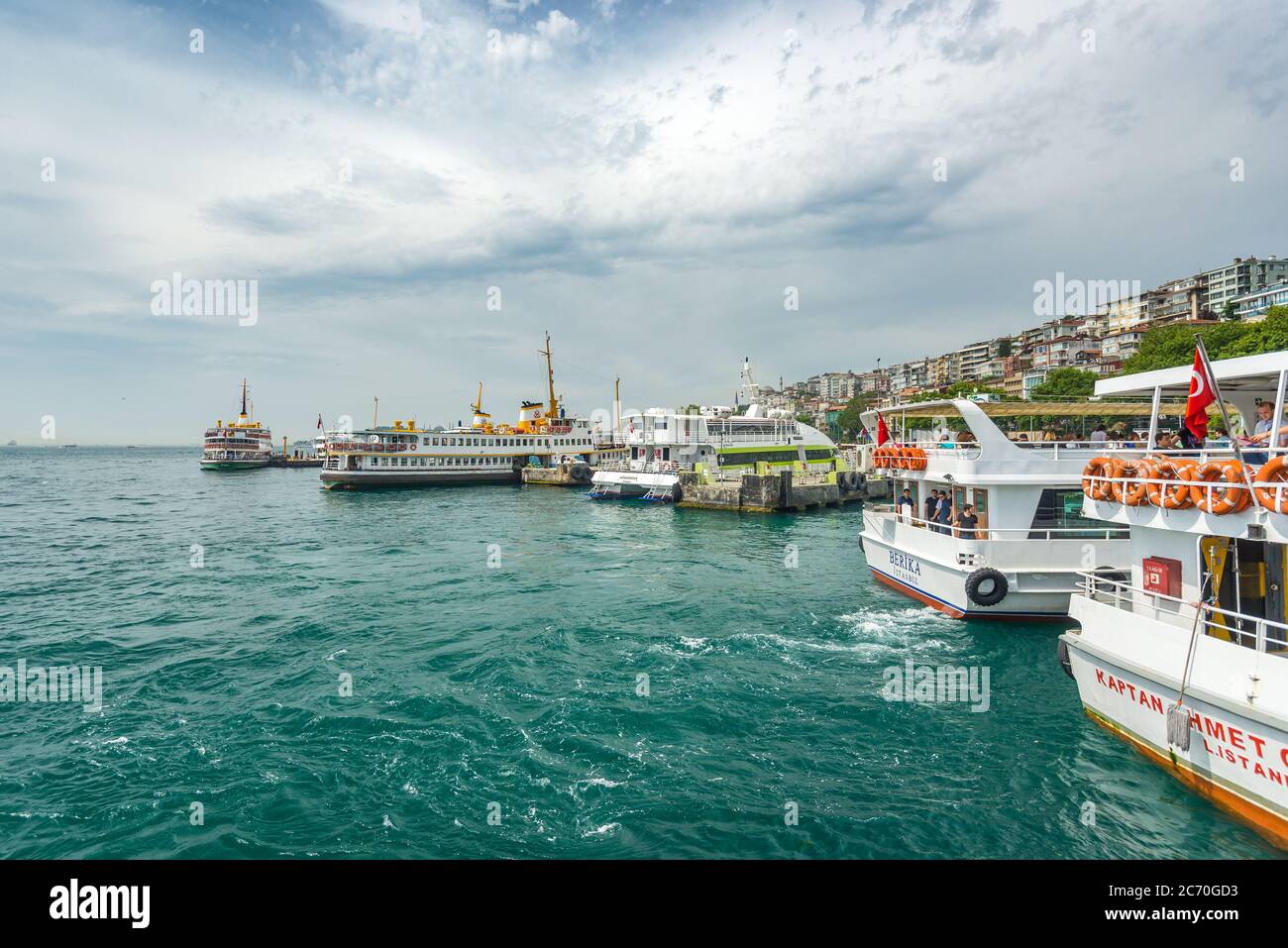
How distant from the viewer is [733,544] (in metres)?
29.5

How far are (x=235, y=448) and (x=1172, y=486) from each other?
108 m

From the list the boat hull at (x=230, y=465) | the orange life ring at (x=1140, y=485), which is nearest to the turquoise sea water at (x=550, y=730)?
the orange life ring at (x=1140, y=485)

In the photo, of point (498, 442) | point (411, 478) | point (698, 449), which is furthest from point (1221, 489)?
point (498, 442)

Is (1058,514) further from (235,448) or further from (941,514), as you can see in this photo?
(235,448)

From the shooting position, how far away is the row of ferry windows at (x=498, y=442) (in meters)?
67.8

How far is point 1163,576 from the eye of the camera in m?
9.64

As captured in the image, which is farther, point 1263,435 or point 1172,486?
point 1263,435

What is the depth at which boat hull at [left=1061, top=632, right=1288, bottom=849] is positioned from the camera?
699cm

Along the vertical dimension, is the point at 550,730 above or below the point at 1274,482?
below

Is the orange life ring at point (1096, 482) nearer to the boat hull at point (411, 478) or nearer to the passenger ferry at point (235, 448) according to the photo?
the boat hull at point (411, 478)

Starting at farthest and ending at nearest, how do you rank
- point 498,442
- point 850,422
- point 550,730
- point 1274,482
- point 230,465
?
point 850,422 → point 230,465 → point 498,442 → point 550,730 → point 1274,482

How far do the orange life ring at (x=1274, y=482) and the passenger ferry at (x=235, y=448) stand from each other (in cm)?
10769
